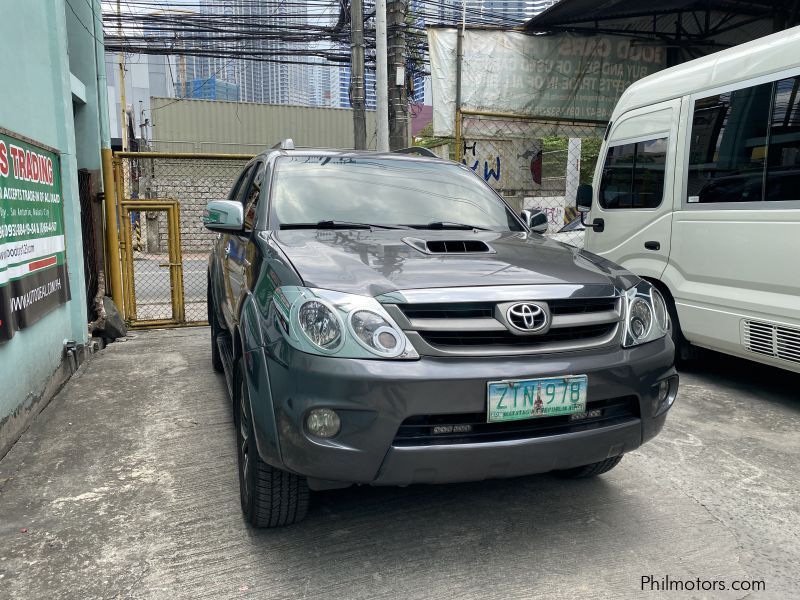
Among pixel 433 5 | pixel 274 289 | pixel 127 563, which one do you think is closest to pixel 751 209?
pixel 274 289

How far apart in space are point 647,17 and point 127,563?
443 inches

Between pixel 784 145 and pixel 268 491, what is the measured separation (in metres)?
3.90

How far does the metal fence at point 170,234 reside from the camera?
7.15 m

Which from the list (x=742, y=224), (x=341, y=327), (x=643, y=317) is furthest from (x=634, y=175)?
(x=341, y=327)

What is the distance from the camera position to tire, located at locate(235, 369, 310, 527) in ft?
8.22

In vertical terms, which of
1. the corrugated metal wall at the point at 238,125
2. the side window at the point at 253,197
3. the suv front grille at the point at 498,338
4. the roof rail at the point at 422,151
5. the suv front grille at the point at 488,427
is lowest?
the suv front grille at the point at 488,427

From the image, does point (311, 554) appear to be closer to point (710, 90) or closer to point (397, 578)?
point (397, 578)

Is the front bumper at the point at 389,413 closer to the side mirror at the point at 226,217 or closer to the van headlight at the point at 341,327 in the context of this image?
the van headlight at the point at 341,327

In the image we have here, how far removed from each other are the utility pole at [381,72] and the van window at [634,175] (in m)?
5.18

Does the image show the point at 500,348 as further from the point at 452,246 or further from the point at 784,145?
the point at 784,145

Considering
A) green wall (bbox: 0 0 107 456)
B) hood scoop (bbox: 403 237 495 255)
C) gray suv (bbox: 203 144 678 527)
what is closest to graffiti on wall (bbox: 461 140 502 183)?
green wall (bbox: 0 0 107 456)

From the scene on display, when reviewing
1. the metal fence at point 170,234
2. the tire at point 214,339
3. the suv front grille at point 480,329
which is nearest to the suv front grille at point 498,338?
the suv front grille at point 480,329

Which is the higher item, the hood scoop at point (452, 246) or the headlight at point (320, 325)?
the hood scoop at point (452, 246)

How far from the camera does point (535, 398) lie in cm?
226
